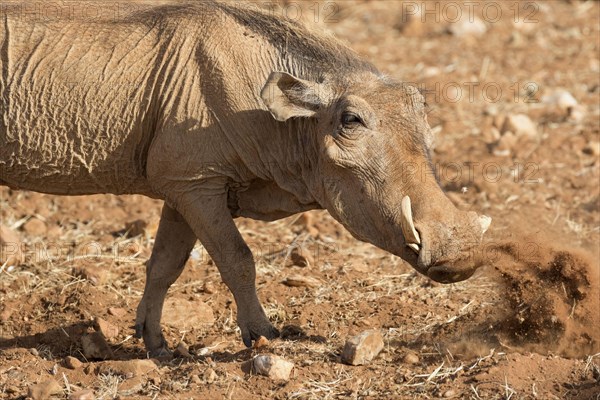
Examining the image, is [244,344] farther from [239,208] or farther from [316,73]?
[316,73]

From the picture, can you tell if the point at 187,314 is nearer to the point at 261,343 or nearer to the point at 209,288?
the point at 209,288

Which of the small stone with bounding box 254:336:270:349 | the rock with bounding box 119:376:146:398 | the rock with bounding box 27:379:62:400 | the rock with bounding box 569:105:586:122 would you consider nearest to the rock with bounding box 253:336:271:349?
the small stone with bounding box 254:336:270:349

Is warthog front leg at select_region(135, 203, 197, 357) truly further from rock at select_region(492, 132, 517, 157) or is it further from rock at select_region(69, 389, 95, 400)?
rock at select_region(492, 132, 517, 157)

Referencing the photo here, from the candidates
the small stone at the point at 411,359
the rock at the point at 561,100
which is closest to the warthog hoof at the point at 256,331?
the small stone at the point at 411,359

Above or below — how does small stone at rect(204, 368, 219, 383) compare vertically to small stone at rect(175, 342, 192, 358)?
above

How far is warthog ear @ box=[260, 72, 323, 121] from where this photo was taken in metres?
6.55

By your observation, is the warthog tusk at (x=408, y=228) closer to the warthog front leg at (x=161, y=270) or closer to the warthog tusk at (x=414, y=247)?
the warthog tusk at (x=414, y=247)

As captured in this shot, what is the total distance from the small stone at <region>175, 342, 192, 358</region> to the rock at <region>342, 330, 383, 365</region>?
1271 mm

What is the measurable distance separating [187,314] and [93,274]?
99cm

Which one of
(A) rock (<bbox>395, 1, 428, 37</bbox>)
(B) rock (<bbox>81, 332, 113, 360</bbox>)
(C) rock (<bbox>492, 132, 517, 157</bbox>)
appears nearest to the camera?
(B) rock (<bbox>81, 332, 113, 360</bbox>)

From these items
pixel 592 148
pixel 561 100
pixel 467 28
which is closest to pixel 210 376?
pixel 592 148

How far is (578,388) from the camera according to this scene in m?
6.06

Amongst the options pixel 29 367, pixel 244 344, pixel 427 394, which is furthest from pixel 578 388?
pixel 29 367

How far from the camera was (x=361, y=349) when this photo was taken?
21.2ft
